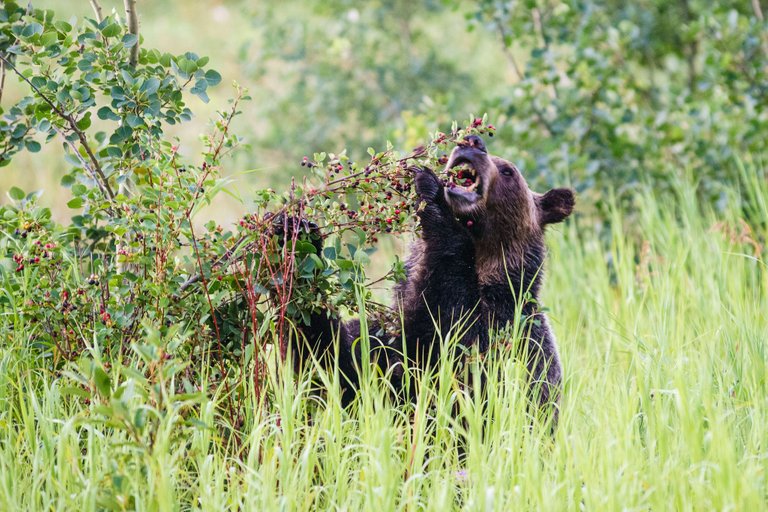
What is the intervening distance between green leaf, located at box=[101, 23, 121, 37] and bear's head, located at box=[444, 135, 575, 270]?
1.66 metres

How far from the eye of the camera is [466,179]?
472cm

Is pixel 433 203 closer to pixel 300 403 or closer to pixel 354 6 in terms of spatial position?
pixel 300 403

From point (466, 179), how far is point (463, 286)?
59 cm

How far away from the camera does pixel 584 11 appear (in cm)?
812

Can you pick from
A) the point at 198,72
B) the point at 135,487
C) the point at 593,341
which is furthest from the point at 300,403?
the point at 593,341

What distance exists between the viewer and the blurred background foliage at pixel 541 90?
784 cm

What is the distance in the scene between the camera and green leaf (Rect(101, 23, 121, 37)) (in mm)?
3976

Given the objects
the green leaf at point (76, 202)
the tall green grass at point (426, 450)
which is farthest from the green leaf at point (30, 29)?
the tall green grass at point (426, 450)

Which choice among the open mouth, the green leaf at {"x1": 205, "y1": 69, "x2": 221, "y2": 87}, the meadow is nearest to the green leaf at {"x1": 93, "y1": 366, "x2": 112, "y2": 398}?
the meadow

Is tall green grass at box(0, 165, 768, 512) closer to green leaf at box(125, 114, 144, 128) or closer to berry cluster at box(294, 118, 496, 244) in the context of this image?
berry cluster at box(294, 118, 496, 244)

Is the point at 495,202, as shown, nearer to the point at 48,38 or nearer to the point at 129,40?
the point at 129,40

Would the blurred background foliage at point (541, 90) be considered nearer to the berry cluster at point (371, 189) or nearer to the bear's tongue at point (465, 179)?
the bear's tongue at point (465, 179)

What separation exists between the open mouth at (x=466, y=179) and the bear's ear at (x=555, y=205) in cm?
70

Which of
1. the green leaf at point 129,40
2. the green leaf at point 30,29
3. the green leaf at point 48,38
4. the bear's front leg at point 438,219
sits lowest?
the bear's front leg at point 438,219
